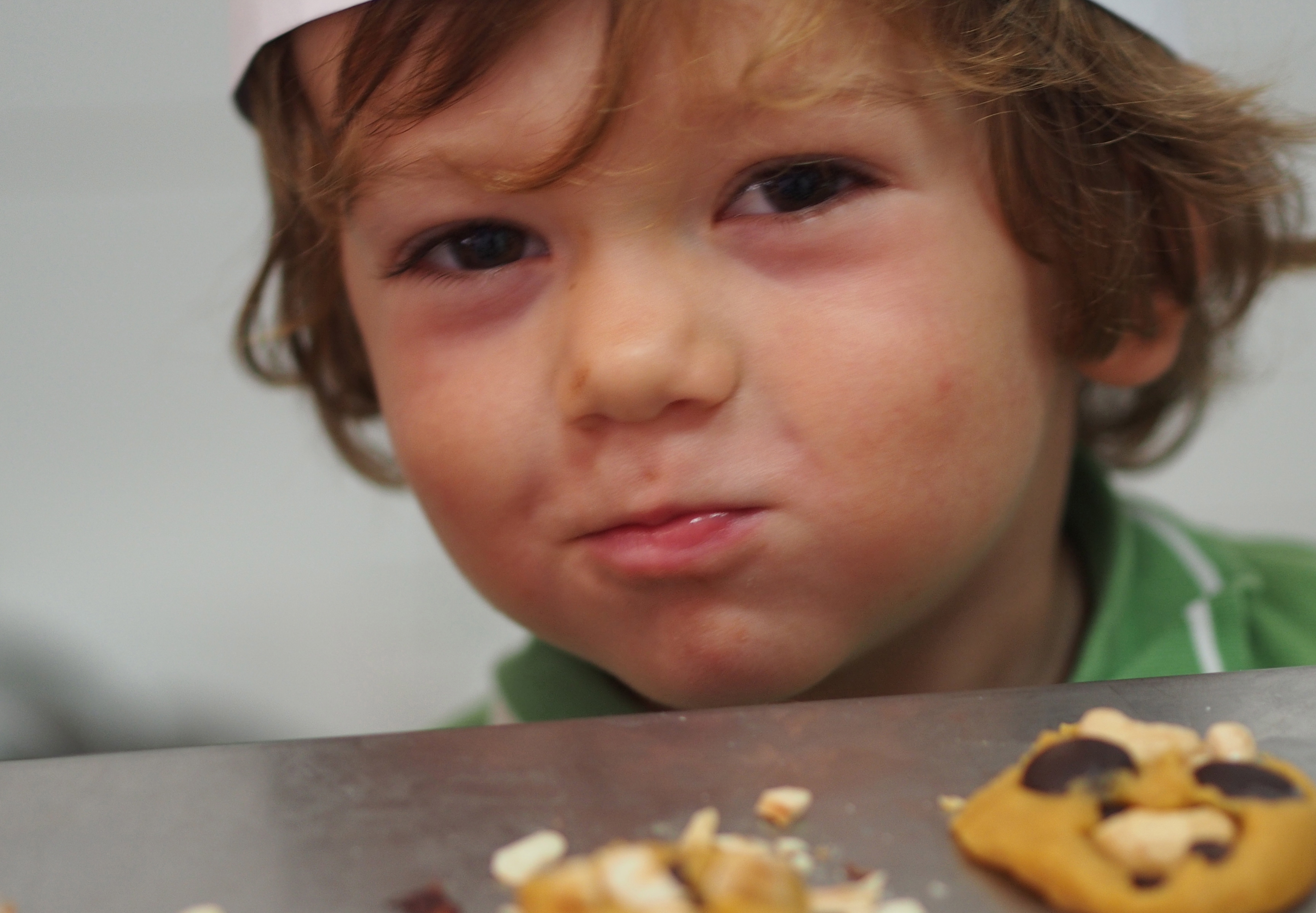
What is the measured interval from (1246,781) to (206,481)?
1331mm

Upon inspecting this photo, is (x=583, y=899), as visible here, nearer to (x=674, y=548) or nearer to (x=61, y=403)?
(x=674, y=548)

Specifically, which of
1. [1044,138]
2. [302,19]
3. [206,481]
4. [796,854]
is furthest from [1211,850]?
[206,481]

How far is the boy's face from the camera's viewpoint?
59 centimetres

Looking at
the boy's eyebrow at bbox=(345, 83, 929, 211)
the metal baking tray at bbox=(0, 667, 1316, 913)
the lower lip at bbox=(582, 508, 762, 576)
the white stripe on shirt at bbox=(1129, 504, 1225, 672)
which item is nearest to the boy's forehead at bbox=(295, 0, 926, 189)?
the boy's eyebrow at bbox=(345, 83, 929, 211)

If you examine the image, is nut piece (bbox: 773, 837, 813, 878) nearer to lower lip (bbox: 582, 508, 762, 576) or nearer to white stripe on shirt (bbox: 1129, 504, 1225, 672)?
lower lip (bbox: 582, 508, 762, 576)

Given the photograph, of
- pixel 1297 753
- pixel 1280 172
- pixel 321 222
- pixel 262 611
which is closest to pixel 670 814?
pixel 1297 753

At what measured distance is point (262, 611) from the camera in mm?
1521

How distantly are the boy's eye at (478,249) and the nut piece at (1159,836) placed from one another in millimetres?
374

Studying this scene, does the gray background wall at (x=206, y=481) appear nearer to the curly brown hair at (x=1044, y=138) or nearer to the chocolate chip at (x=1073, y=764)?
the curly brown hair at (x=1044, y=138)

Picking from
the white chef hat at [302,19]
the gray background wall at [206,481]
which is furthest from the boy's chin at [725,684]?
the gray background wall at [206,481]

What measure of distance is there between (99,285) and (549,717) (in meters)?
0.94

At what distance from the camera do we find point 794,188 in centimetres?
62

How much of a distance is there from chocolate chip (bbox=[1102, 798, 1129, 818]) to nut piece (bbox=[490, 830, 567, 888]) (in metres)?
0.16

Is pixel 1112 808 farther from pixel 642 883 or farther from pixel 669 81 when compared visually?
pixel 669 81
